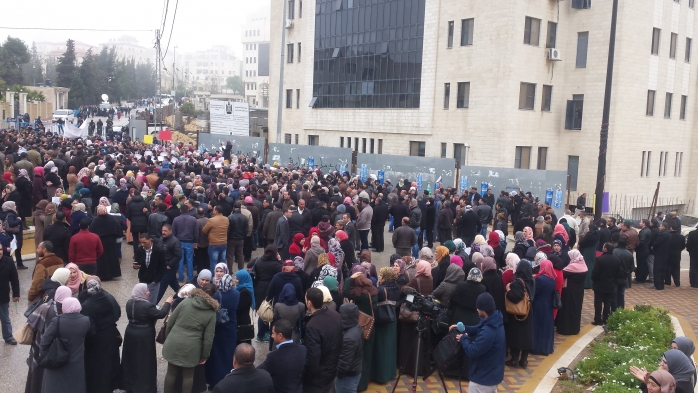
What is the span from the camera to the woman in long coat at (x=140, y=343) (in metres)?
7.27

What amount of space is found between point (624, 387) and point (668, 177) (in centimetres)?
3086

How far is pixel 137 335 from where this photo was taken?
7.34 metres

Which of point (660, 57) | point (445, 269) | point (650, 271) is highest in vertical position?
point (660, 57)

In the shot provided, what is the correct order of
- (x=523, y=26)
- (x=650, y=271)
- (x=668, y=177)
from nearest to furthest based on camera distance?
(x=650, y=271) < (x=523, y=26) < (x=668, y=177)

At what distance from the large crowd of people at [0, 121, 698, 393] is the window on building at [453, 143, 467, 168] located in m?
14.8

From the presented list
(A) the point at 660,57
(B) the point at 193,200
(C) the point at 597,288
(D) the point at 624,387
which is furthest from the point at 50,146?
(A) the point at 660,57

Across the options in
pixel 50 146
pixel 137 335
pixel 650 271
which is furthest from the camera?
pixel 50 146

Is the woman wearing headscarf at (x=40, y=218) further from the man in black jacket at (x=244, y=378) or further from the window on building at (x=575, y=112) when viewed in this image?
the window on building at (x=575, y=112)

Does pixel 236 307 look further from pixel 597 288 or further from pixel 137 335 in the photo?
pixel 597 288

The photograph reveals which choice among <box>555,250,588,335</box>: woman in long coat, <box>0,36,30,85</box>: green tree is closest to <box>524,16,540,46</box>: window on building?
<box>555,250,588,335</box>: woman in long coat

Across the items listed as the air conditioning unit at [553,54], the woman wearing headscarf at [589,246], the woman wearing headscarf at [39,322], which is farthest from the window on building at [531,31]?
the woman wearing headscarf at [39,322]

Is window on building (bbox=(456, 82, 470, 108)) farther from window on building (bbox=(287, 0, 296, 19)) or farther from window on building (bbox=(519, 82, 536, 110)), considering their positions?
window on building (bbox=(287, 0, 296, 19))

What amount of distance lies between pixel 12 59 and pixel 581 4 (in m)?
73.7

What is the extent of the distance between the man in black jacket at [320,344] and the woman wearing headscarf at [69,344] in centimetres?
249
